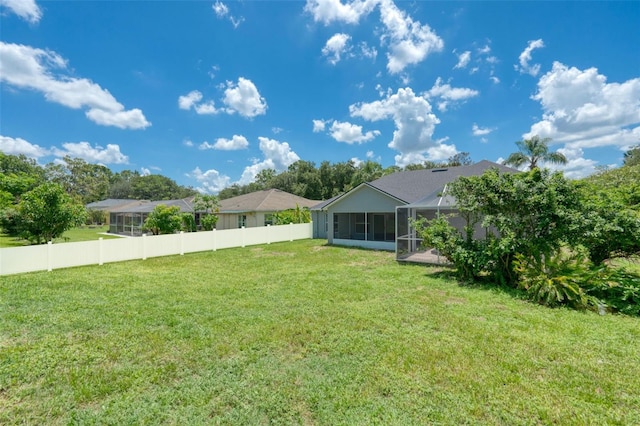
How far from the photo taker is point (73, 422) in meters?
2.69

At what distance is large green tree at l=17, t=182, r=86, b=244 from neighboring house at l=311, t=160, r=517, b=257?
41.1 ft

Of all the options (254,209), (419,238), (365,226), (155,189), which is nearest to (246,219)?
(254,209)

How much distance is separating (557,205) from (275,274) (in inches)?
315

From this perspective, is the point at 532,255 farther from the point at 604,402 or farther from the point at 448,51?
the point at 448,51

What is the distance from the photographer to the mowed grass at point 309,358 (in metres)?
2.85

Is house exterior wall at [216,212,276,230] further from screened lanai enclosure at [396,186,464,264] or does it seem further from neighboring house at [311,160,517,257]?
screened lanai enclosure at [396,186,464,264]

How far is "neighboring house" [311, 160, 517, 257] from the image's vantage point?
1531cm

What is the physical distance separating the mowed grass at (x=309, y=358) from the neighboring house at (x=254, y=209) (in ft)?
53.7

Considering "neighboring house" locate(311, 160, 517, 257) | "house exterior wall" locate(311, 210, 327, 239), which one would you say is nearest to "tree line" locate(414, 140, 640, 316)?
"neighboring house" locate(311, 160, 517, 257)

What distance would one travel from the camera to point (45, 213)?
11453mm

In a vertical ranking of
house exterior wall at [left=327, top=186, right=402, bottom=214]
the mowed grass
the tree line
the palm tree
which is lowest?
the mowed grass

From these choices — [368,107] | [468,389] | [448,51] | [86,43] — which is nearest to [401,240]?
[468,389]

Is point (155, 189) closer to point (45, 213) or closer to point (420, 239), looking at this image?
point (45, 213)

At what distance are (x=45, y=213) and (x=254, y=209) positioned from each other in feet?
42.4
